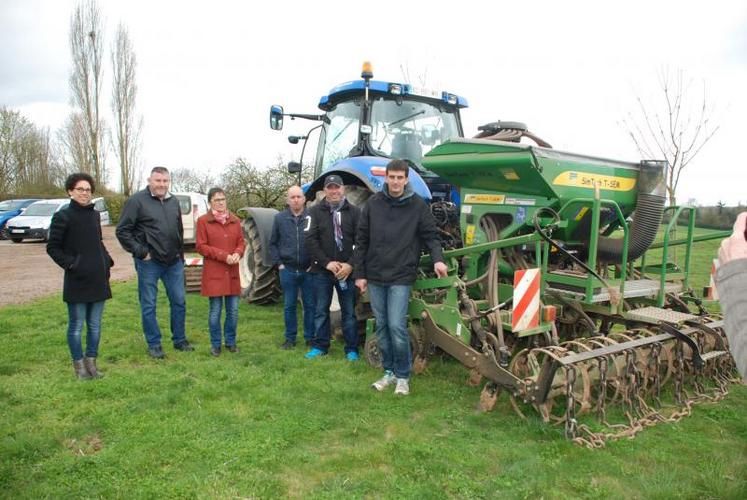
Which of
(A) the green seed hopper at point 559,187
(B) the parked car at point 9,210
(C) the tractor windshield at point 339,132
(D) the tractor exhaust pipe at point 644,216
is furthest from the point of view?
(B) the parked car at point 9,210

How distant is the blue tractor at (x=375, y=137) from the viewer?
5.38 m

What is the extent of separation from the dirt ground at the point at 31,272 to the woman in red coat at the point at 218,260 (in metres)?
4.18

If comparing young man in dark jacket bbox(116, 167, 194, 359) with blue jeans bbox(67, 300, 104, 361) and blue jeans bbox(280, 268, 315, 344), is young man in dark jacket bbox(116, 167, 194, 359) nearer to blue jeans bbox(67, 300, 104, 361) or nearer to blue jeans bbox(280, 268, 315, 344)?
blue jeans bbox(67, 300, 104, 361)

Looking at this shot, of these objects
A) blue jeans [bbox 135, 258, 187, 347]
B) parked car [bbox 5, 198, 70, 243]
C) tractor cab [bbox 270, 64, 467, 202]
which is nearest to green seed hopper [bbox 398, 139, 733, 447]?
tractor cab [bbox 270, 64, 467, 202]

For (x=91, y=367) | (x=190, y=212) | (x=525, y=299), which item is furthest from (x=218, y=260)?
A: (x=190, y=212)

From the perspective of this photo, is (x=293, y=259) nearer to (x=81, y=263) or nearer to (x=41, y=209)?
(x=81, y=263)

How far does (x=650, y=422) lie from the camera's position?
3.61m

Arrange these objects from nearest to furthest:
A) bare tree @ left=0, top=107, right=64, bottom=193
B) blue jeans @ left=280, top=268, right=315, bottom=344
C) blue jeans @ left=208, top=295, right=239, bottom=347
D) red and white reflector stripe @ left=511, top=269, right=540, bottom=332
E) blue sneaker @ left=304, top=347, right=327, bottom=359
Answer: red and white reflector stripe @ left=511, top=269, right=540, bottom=332 < blue sneaker @ left=304, top=347, right=327, bottom=359 < blue jeans @ left=208, top=295, right=239, bottom=347 < blue jeans @ left=280, top=268, right=315, bottom=344 < bare tree @ left=0, top=107, right=64, bottom=193

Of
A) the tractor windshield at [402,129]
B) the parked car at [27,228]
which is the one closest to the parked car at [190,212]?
the parked car at [27,228]

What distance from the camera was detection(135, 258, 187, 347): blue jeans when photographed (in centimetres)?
492

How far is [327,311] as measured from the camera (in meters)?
5.08

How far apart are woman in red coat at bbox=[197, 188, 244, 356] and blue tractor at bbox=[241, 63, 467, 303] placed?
1157 millimetres

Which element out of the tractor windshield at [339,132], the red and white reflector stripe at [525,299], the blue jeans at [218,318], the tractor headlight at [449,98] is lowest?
the blue jeans at [218,318]

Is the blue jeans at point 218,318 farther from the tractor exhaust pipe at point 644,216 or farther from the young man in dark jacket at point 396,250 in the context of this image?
the tractor exhaust pipe at point 644,216
